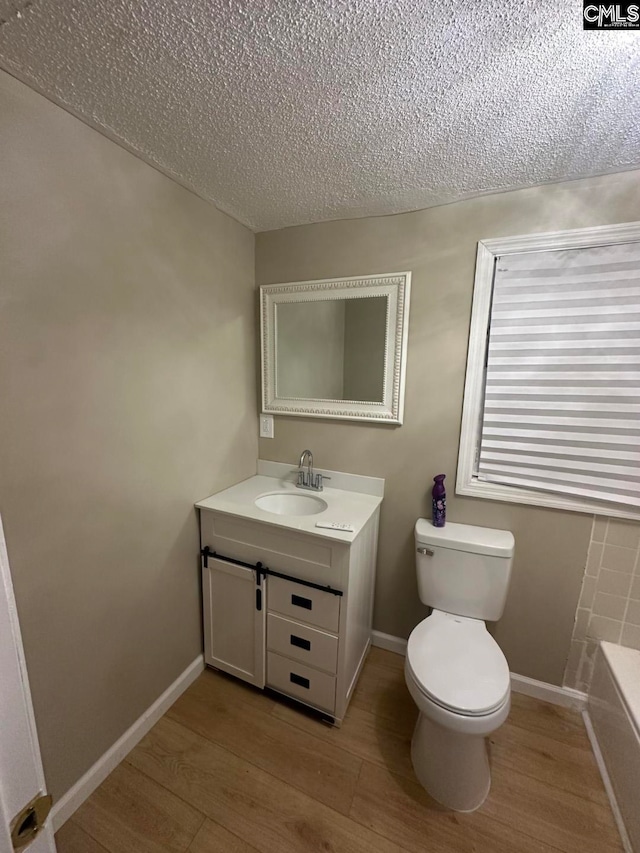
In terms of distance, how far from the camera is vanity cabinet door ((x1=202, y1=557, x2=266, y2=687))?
1.52 meters

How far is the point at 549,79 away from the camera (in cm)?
87

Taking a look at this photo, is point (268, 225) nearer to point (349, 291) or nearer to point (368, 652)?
point (349, 291)

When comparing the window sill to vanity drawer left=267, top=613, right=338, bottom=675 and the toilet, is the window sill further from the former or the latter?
vanity drawer left=267, top=613, right=338, bottom=675

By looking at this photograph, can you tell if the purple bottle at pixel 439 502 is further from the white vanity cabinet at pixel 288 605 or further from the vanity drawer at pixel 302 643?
the vanity drawer at pixel 302 643

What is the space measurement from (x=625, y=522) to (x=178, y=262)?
6.88 feet

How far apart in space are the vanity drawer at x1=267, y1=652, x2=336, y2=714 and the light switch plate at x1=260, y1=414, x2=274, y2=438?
3.55 feet

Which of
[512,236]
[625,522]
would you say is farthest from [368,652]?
[512,236]

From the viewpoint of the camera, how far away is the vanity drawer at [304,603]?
1.37m

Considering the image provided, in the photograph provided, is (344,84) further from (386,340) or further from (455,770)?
(455,770)

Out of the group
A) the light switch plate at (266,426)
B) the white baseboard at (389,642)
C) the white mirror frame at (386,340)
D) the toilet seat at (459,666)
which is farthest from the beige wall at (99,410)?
the toilet seat at (459,666)

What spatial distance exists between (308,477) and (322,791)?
1206 mm

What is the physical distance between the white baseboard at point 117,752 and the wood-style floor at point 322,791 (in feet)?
0.09

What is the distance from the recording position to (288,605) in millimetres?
1456

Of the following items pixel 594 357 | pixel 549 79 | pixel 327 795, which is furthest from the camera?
pixel 594 357
